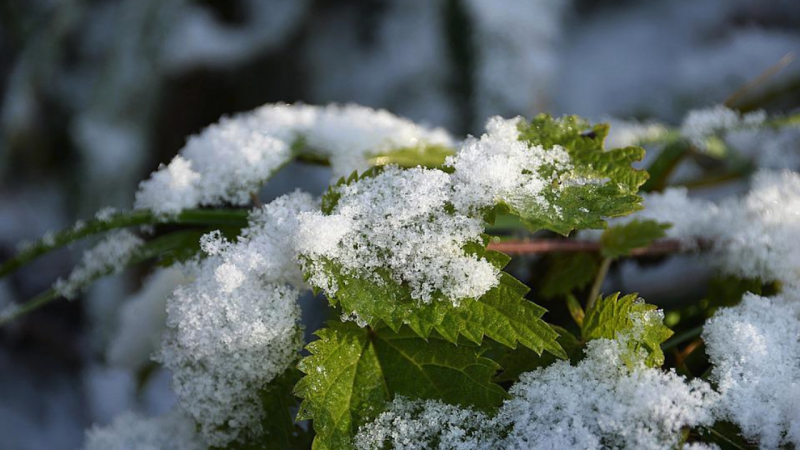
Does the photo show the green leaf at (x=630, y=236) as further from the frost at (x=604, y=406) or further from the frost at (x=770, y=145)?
the frost at (x=770, y=145)

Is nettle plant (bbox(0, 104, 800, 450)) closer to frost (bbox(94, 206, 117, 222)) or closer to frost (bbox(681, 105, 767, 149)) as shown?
frost (bbox(94, 206, 117, 222))

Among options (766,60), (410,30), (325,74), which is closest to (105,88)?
(325,74)

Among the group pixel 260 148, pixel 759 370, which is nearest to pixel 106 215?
pixel 260 148

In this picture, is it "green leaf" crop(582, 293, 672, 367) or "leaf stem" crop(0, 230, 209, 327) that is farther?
"leaf stem" crop(0, 230, 209, 327)

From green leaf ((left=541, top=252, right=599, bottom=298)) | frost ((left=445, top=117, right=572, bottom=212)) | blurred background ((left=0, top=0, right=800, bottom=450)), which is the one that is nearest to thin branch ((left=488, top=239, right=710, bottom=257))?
green leaf ((left=541, top=252, right=599, bottom=298))

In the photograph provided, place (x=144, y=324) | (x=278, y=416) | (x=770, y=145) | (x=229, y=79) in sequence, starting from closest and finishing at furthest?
(x=278, y=416)
(x=144, y=324)
(x=770, y=145)
(x=229, y=79)

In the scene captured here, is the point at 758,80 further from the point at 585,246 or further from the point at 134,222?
the point at 134,222

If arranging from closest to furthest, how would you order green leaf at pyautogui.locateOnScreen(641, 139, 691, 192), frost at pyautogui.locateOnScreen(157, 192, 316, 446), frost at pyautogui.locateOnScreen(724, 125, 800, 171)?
frost at pyautogui.locateOnScreen(157, 192, 316, 446)
green leaf at pyautogui.locateOnScreen(641, 139, 691, 192)
frost at pyautogui.locateOnScreen(724, 125, 800, 171)
